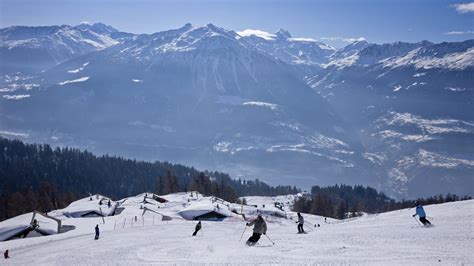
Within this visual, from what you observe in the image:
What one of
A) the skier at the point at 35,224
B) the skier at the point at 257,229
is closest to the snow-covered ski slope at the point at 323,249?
the skier at the point at 257,229

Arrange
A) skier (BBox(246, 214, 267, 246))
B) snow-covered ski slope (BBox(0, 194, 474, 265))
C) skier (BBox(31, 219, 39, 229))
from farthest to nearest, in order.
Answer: skier (BBox(31, 219, 39, 229)), skier (BBox(246, 214, 267, 246)), snow-covered ski slope (BBox(0, 194, 474, 265))

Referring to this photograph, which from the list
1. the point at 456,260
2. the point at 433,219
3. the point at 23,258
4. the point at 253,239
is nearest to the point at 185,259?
the point at 253,239

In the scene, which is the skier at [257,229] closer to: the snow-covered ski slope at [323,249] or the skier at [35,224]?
the snow-covered ski slope at [323,249]

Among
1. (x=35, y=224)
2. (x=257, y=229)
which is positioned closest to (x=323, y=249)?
(x=257, y=229)

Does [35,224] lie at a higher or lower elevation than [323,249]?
higher

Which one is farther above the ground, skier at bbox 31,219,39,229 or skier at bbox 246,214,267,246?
skier at bbox 31,219,39,229

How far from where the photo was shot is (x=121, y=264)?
29719 mm

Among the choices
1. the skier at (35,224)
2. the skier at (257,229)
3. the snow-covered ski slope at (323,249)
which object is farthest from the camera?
the skier at (35,224)

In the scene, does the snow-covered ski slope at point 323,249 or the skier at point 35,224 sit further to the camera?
the skier at point 35,224

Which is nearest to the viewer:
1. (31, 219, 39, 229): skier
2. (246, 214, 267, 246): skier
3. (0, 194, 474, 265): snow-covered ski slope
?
(0, 194, 474, 265): snow-covered ski slope

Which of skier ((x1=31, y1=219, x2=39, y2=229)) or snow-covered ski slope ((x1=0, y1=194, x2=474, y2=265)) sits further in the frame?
skier ((x1=31, y1=219, x2=39, y2=229))

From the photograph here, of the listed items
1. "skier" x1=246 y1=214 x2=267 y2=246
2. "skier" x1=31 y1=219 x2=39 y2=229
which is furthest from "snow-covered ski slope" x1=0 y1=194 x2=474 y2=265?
"skier" x1=31 y1=219 x2=39 y2=229

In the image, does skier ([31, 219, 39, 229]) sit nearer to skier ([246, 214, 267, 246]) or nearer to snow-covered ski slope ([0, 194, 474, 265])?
snow-covered ski slope ([0, 194, 474, 265])

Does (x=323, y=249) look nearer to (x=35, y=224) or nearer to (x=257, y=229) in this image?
(x=257, y=229)
